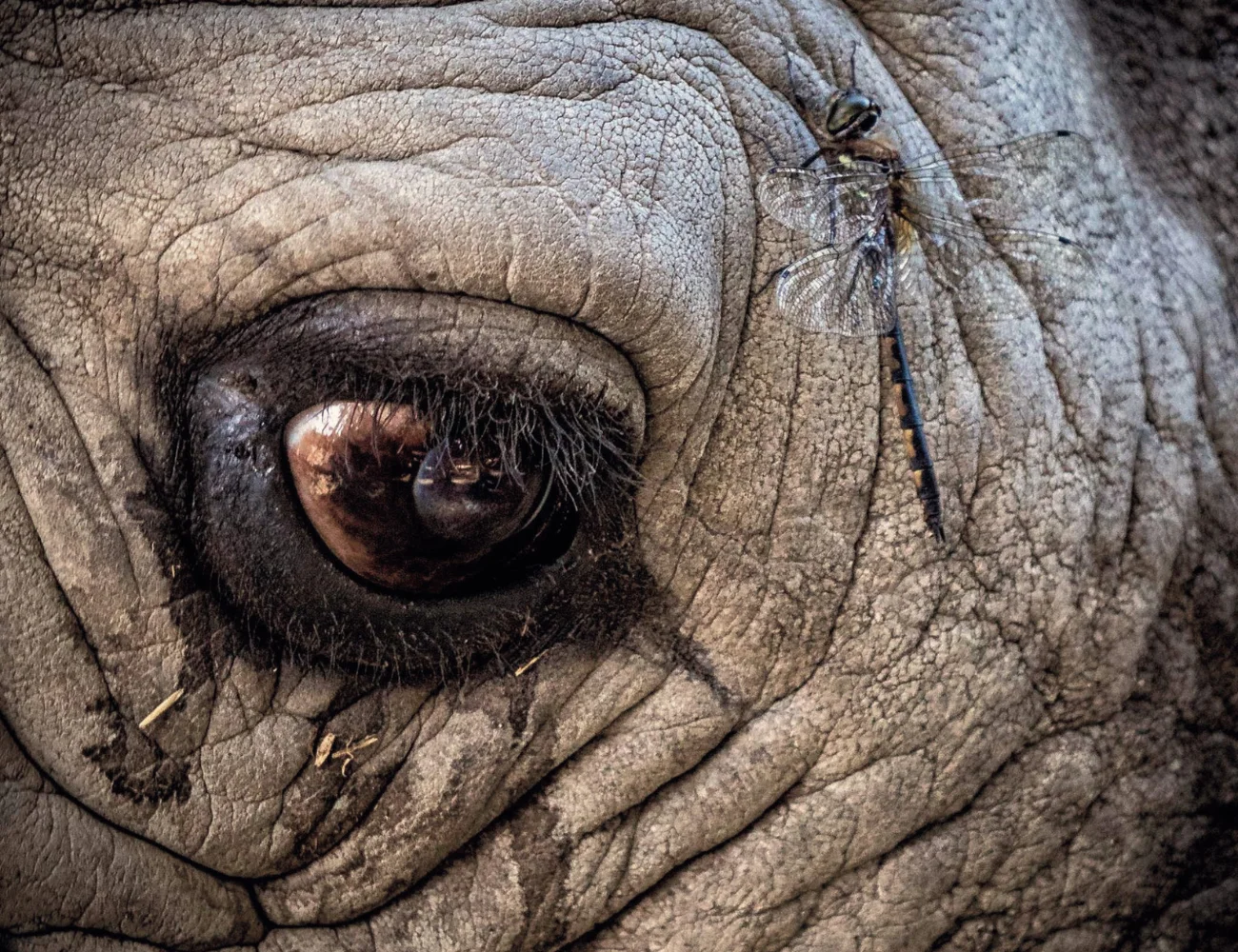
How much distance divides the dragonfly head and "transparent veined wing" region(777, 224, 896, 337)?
20 cm

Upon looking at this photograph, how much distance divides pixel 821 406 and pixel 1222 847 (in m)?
1.28

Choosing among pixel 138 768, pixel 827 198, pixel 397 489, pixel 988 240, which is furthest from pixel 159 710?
pixel 988 240

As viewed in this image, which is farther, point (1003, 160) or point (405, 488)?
point (1003, 160)

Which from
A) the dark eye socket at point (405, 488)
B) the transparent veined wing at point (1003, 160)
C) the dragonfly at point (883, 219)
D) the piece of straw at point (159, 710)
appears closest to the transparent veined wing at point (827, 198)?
the dragonfly at point (883, 219)

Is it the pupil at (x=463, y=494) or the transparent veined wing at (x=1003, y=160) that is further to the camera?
the transparent veined wing at (x=1003, y=160)

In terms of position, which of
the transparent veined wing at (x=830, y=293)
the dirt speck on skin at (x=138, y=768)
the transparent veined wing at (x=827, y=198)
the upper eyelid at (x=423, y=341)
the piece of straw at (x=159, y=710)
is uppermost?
the transparent veined wing at (x=827, y=198)

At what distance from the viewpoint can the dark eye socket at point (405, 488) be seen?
6.27 ft

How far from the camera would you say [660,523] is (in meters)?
2.17

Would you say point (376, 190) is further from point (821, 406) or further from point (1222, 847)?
point (1222, 847)

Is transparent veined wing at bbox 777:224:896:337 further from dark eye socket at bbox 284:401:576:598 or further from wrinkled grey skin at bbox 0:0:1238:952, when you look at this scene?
dark eye socket at bbox 284:401:576:598

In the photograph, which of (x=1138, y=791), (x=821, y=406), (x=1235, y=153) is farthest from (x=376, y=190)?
(x=1235, y=153)

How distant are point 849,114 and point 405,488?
102 cm

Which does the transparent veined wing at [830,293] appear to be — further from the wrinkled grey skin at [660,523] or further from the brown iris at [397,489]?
the brown iris at [397,489]

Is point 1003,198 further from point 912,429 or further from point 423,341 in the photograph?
point 423,341
